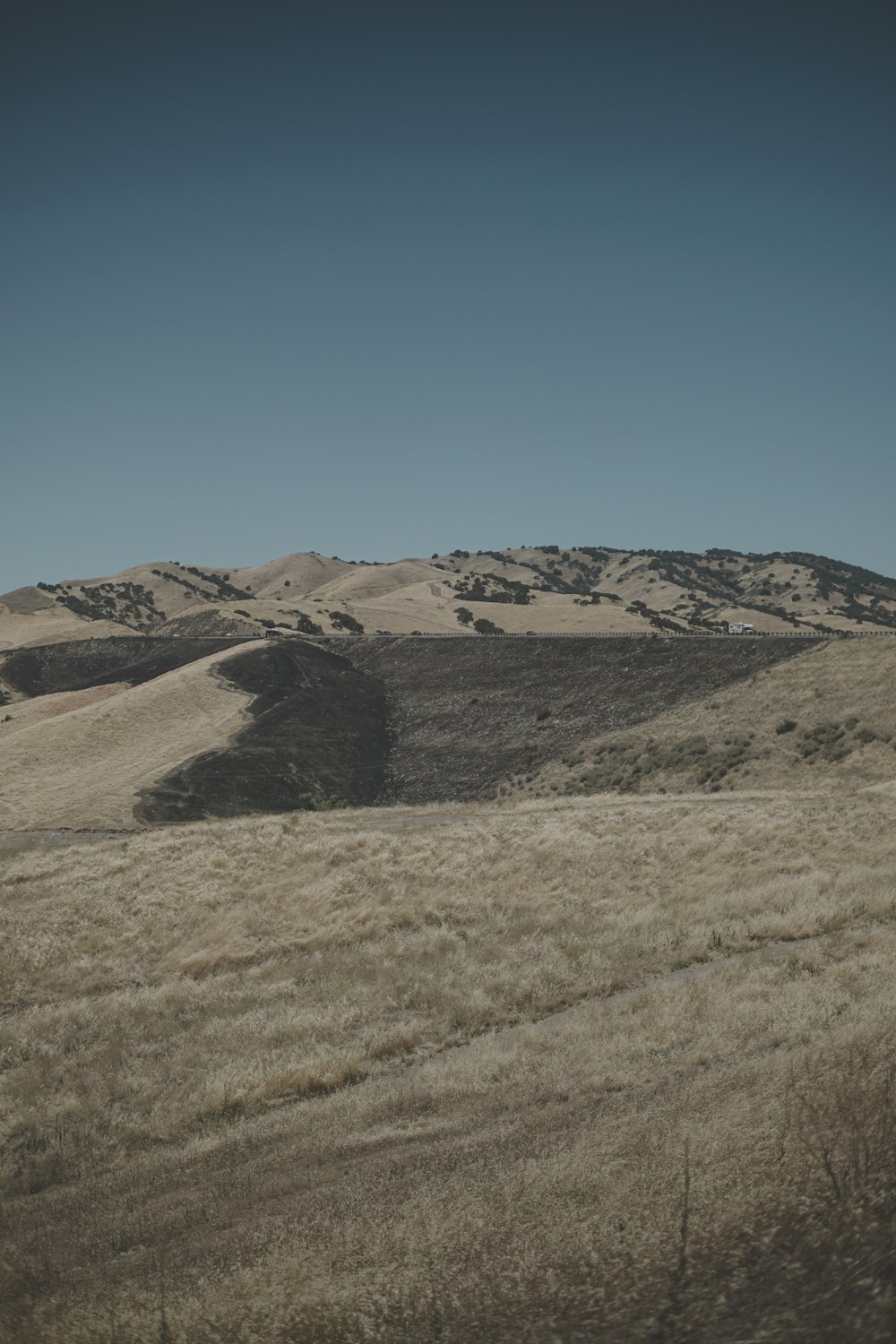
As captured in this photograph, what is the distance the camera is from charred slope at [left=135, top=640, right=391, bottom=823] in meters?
52.2

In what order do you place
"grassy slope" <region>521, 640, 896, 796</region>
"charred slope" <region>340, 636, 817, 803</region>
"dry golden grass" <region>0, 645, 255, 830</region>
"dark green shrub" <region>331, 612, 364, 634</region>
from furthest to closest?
"dark green shrub" <region>331, 612, 364, 634</region> < "charred slope" <region>340, 636, 817, 803</region> < "dry golden grass" <region>0, 645, 255, 830</region> < "grassy slope" <region>521, 640, 896, 796</region>

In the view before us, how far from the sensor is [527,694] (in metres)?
69.7

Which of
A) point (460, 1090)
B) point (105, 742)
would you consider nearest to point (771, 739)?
point (460, 1090)

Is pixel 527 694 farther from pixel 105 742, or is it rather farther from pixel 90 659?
pixel 90 659

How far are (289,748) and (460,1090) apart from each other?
51335 mm

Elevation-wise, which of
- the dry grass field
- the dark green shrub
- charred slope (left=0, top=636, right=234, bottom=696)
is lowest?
the dry grass field

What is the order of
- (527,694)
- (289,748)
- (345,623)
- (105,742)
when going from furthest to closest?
(345,623), (527,694), (105,742), (289,748)

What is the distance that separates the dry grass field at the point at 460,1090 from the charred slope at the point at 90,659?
68.6 m

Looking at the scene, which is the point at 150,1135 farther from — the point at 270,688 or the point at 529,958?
the point at 270,688

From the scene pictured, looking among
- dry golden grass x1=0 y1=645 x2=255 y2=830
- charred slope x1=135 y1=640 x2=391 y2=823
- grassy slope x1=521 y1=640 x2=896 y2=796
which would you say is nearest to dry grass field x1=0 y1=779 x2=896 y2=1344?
grassy slope x1=521 y1=640 x2=896 y2=796

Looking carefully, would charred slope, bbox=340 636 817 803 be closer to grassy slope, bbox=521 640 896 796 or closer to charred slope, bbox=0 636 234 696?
grassy slope, bbox=521 640 896 796

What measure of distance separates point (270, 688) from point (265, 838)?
44848 millimetres

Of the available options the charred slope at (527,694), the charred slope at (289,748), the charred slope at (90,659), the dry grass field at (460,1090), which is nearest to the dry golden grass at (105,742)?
the charred slope at (289,748)

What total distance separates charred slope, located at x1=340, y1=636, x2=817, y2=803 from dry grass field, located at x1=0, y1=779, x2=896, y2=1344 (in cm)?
3110
